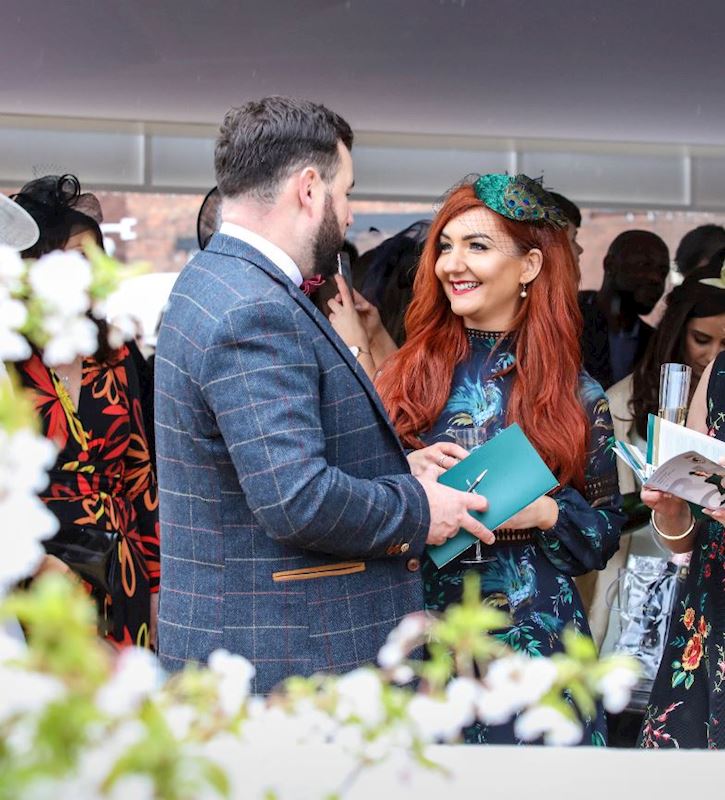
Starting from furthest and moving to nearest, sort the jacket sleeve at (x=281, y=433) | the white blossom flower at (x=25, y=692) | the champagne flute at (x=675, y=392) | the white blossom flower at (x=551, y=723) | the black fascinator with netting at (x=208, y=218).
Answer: the black fascinator with netting at (x=208, y=218)
the champagne flute at (x=675, y=392)
the jacket sleeve at (x=281, y=433)
the white blossom flower at (x=551, y=723)
the white blossom flower at (x=25, y=692)

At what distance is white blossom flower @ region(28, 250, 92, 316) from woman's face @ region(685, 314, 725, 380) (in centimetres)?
318

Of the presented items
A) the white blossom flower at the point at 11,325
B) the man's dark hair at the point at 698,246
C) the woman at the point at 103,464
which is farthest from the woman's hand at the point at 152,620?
the man's dark hair at the point at 698,246

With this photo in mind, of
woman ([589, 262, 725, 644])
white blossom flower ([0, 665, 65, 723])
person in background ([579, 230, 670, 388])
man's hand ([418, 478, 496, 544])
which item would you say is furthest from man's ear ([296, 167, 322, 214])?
person in background ([579, 230, 670, 388])

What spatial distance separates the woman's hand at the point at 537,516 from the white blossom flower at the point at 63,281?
5.58 ft

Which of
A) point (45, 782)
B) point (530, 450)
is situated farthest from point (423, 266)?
point (45, 782)

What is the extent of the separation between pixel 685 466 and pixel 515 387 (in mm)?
493

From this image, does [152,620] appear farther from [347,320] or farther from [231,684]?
[231,684]

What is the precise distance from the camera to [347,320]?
3.74m

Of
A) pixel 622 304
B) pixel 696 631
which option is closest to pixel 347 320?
pixel 622 304

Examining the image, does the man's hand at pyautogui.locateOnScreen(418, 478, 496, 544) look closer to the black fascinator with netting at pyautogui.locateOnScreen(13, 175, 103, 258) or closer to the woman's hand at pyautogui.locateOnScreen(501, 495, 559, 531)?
the woman's hand at pyautogui.locateOnScreen(501, 495, 559, 531)

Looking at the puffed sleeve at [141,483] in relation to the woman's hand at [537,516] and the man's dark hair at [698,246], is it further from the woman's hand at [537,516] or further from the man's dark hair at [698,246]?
the man's dark hair at [698,246]

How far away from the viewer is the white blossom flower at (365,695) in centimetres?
70

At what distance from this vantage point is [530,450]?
2205 mm

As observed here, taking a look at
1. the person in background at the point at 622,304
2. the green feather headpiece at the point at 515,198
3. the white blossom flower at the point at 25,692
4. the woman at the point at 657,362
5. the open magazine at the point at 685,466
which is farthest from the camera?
the person in background at the point at 622,304
